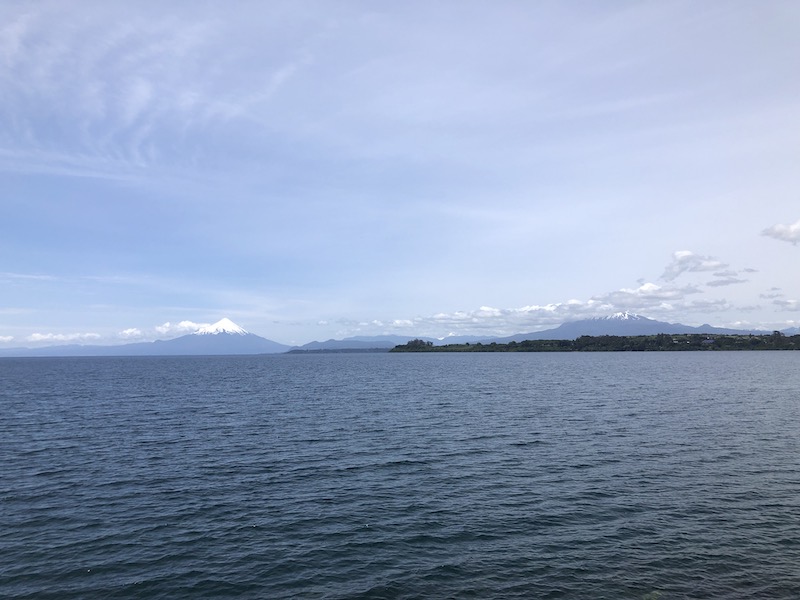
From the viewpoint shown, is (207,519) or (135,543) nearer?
(135,543)

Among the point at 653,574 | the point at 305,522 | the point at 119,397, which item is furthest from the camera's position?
the point at 119,397

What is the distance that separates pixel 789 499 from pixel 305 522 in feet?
115

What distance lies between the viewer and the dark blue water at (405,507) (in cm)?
2677

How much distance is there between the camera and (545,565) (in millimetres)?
28141

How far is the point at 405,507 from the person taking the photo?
36969 millimetres

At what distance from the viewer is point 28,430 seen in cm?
6931

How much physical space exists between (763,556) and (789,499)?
12528mm

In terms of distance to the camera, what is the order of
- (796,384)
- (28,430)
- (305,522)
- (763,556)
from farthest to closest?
1. (796,384)
2. (28,430)
3. (305,522)
4. (763,556)

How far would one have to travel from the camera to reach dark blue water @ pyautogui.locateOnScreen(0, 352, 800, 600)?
2677cm

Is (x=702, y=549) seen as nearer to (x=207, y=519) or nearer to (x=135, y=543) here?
(x=207, y=519)

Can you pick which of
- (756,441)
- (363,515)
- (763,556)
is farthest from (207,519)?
(756,441)

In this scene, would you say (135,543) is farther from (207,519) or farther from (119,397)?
(119,397)

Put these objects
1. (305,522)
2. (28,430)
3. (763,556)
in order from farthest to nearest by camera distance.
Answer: (28,430) → (305,522) → (763,556)

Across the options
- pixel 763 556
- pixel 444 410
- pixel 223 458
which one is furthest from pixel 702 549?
pixel 444 410
